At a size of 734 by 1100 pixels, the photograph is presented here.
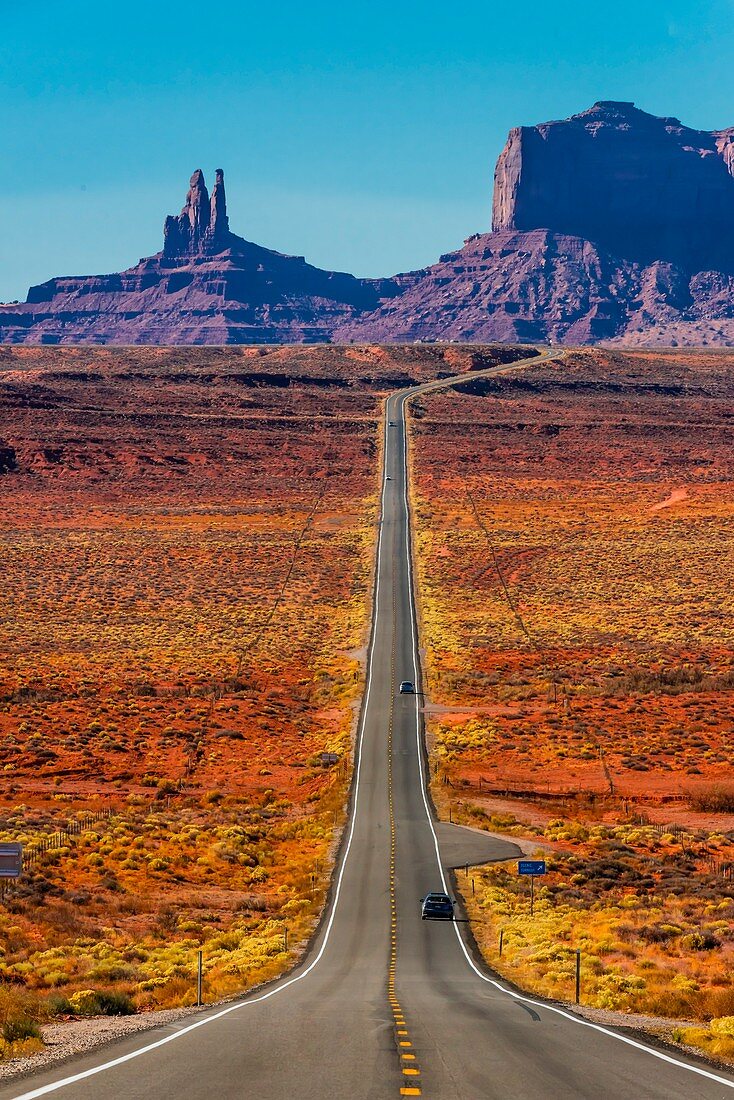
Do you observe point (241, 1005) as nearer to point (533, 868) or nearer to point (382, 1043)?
point (382, 1043)

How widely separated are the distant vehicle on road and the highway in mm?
295

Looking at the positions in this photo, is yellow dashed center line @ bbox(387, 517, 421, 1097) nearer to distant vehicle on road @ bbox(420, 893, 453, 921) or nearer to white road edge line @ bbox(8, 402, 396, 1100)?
distant vehicle on road @ bbox(420, 893, 453, 921)

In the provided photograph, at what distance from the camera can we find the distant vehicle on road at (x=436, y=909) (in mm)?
32219

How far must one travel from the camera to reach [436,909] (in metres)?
32.2

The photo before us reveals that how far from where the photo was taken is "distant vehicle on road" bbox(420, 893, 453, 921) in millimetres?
32219

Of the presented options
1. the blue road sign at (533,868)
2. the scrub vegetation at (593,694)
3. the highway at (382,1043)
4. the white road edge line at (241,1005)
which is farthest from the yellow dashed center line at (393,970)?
the blue road sign at (533,868)

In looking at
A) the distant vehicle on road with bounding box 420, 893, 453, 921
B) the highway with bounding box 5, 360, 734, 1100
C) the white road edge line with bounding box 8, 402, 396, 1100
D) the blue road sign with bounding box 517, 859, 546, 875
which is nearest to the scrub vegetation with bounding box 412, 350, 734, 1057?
the distant vehicle on road with bounding box 420, 893, 453, 921

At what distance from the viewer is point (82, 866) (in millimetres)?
35375

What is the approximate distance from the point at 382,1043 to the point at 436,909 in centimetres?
1644

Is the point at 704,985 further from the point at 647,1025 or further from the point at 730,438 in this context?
the point at 730,438

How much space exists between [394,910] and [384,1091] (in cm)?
2000

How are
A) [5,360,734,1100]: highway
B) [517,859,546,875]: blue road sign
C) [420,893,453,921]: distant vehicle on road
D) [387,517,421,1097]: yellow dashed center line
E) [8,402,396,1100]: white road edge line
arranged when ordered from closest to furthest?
[8,402,396,1100]: white road edge line, [5,360,734,1100]: highway, [387,517,421,1097]: yellow dashed center line, [517,859,546,875]: blue road sign, [420,893,453,921]: distant vehicle on road

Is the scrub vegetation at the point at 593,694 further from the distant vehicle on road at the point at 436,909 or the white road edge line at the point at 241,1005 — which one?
the white road edge line at the point at 241,1005

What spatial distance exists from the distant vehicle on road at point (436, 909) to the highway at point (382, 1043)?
0.97 feet
